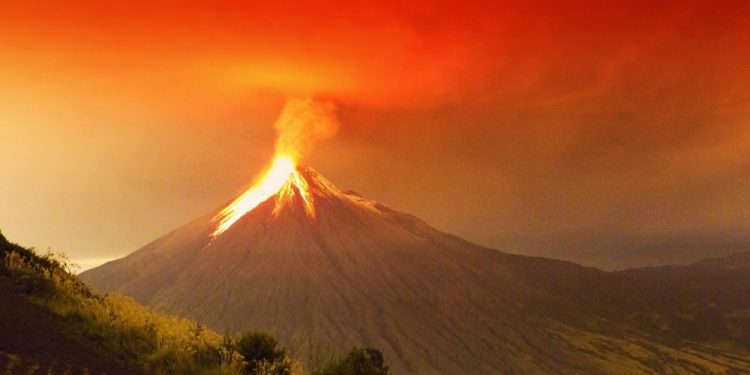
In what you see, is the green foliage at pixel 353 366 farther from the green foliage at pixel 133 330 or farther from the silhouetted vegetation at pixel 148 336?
the green foliage at pixel 133 330

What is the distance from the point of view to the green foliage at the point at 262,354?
50.8 ft

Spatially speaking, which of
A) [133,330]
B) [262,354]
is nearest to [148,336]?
[133,330]

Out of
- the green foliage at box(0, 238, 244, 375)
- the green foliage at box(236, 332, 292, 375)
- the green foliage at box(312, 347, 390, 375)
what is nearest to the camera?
the green foliage at box(0, 238, 244, 375)

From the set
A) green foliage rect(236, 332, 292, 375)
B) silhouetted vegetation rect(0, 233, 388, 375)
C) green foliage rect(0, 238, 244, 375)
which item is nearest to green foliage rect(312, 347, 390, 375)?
silhouetted vegetation rect(0, 233, 388, 375)

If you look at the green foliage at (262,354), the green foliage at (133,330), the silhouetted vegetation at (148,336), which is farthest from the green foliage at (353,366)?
the green foliage at (133,330)

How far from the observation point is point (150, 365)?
1358cm

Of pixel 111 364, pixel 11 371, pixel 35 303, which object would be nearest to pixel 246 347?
pixel 111 364

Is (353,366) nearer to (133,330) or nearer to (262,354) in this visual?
(262,354)

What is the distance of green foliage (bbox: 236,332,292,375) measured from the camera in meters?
15.5

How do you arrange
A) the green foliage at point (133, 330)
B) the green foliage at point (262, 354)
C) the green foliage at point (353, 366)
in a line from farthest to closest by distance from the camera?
the green foliage at point (353, 366), the green foliage at point (262, 354), the green foliage at point (133, 330)

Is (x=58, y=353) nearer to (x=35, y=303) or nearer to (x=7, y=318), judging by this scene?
(x=7, y=318)

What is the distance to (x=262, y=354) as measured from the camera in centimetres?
1627

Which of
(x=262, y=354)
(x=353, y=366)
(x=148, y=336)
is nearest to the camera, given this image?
(x=148, y=336)

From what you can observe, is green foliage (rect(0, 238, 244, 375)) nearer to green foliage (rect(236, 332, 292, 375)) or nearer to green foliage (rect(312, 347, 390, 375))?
green foliage (rect(236, 332, 292, 375))
